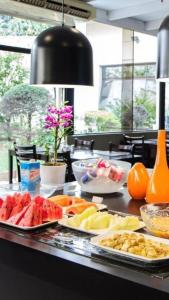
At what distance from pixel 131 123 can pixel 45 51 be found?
6193 mm

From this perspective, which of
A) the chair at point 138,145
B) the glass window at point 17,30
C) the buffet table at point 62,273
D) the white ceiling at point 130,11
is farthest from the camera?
the white ceiling at point 130,11

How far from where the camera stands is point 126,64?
26.3 feet

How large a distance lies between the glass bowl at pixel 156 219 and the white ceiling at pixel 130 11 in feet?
17.8

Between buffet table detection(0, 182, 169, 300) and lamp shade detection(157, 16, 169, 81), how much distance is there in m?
0.76

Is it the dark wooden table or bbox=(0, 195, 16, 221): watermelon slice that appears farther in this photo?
the dark wooden table

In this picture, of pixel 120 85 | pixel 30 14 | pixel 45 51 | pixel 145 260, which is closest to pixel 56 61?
pixel 45 51

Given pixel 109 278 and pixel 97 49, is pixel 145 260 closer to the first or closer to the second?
pixel 109 278

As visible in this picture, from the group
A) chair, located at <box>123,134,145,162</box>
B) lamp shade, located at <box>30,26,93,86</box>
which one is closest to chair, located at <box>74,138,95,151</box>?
chair, located at <box>123,134,145,162</box>

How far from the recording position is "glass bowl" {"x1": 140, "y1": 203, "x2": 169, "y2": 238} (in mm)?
1560

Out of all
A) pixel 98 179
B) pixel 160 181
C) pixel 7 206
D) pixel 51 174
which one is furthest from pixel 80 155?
pixel 7 206

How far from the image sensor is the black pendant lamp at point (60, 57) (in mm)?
2104

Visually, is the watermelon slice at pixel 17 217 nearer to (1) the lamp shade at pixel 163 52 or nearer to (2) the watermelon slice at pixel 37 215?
(2) the watermelon slice at pixel 37 215

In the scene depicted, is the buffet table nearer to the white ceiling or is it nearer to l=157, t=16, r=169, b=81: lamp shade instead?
l=157, t=16, r=169, b=81: lamp shade

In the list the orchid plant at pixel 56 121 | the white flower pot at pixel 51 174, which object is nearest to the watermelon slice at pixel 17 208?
the white flower pot at pixel 51 174
